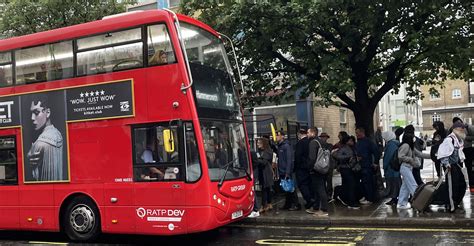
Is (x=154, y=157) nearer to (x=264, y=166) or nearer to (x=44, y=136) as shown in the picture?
(x=44, y=136)

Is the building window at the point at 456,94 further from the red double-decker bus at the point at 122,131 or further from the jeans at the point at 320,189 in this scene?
the red double-decker bus at the point at 122,131

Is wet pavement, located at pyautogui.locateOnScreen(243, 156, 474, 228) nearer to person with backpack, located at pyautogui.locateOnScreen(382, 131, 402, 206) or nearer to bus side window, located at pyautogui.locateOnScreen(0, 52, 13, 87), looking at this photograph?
person with backpack, located at pyautogui.locateOnScreen(382, 131, 402, 206)

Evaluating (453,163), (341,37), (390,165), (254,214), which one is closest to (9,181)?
(254,214)

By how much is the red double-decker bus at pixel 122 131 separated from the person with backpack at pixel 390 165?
12.0ft

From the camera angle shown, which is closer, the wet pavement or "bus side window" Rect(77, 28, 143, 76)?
"bus side window" Rect(77, 28, 143, 76)

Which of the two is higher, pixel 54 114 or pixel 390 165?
pixel 54 114

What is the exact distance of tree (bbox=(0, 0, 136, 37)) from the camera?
17.6m

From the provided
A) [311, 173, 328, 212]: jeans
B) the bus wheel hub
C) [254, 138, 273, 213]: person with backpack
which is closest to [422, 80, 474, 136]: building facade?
[254, 138, 273, 213]: person with backpack

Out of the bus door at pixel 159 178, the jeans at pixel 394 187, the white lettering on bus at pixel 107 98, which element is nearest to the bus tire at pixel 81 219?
the bus door at pixel 159 178

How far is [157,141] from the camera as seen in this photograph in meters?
8.02

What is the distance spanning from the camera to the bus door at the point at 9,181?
9227mm

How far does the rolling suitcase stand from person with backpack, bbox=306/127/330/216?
1.81 m

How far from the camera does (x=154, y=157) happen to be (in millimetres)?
8039

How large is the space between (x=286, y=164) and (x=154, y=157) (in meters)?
3.65
